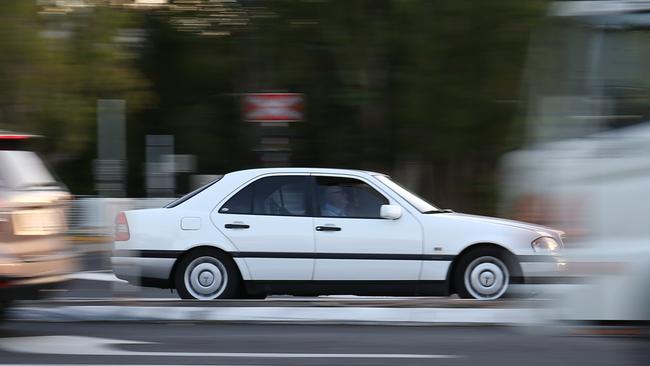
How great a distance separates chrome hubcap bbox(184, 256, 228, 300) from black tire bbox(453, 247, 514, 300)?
223 centimetres

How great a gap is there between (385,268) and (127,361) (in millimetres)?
3604

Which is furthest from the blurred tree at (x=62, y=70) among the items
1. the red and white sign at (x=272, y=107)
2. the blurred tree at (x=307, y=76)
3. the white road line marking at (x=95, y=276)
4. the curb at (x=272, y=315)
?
the curb at (x=272, y=315)

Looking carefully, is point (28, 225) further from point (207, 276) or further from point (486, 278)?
point (486, 278)

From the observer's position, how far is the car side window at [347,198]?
1065cm

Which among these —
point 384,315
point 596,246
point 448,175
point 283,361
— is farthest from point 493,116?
point 596,246

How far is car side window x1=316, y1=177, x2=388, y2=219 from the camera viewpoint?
1065cm

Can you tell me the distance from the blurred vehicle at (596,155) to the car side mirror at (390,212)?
4259 mm

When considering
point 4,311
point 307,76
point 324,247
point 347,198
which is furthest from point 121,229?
point 307,76

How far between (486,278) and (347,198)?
60.3 inches

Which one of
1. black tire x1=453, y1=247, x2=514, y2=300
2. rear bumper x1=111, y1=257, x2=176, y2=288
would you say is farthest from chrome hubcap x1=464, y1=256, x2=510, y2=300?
rear bumper x1=111, y1=257, x2=176, y2=288

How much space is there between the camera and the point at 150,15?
25.5 metres

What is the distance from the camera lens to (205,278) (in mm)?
10617

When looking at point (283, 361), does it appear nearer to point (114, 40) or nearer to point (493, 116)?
point (493, 116)

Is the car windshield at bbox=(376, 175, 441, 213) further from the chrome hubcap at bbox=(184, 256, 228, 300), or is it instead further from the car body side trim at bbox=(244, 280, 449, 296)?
the chrome hubcap at bbox=(184, 256, 228, 300)
